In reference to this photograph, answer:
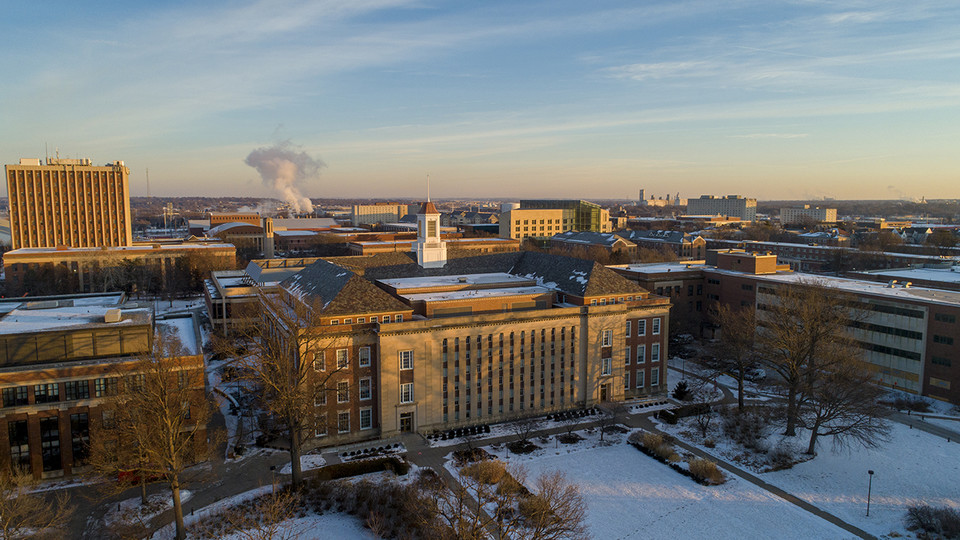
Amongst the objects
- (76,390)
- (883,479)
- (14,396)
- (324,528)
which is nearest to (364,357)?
(324,528)

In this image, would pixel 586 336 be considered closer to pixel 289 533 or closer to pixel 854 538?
pixel 854 538

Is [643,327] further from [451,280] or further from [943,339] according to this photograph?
[943,339]

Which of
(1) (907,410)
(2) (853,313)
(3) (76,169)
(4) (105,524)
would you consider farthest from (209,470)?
(3) (76,169)

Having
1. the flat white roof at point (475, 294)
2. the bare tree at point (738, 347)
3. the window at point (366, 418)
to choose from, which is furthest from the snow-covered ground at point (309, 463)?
the bare tree at point (738, 347)

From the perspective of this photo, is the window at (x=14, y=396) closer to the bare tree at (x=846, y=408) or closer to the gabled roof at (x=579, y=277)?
the gabled roof at (x=579, y=277)

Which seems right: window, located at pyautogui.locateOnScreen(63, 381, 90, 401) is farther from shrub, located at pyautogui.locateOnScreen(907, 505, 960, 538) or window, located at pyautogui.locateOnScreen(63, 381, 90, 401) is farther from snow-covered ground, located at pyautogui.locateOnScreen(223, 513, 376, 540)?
shrub, located at pyautogui.locateOnScreen(907, 505, 960, 538)

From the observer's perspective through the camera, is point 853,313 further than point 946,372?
Yes

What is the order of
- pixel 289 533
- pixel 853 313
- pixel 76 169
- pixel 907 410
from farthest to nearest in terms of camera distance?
pixel 76 169
pixel 853 313
pixel 907 410
pixel 289 533
